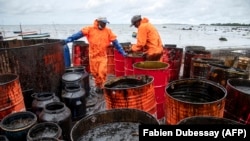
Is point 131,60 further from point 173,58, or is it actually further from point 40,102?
point 40,102

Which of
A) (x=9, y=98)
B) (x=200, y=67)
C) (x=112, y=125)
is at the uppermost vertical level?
(x=200, y=67)

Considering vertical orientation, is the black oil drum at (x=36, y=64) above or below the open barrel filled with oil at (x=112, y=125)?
above

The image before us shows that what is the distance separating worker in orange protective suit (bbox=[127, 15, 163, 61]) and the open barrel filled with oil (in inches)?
124

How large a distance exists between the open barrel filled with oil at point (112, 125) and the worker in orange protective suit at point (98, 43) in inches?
144

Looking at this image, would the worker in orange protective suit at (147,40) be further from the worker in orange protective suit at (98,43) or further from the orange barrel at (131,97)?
the orange barrel at (131,97)

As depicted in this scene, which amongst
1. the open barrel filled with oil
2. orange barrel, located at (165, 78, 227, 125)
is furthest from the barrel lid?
orange barrel, located at (165, 78, 227, 125)

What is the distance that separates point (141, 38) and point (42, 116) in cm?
346

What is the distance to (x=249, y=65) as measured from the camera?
601cm

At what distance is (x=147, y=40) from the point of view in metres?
5.99

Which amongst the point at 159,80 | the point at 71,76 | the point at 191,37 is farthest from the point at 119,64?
the point at 191,37

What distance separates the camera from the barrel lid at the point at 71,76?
4.91m

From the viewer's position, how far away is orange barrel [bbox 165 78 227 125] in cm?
283

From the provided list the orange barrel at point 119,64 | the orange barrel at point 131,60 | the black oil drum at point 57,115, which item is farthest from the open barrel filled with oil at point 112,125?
the orange barrel at point 119,64

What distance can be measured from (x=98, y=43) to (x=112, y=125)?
396cm
